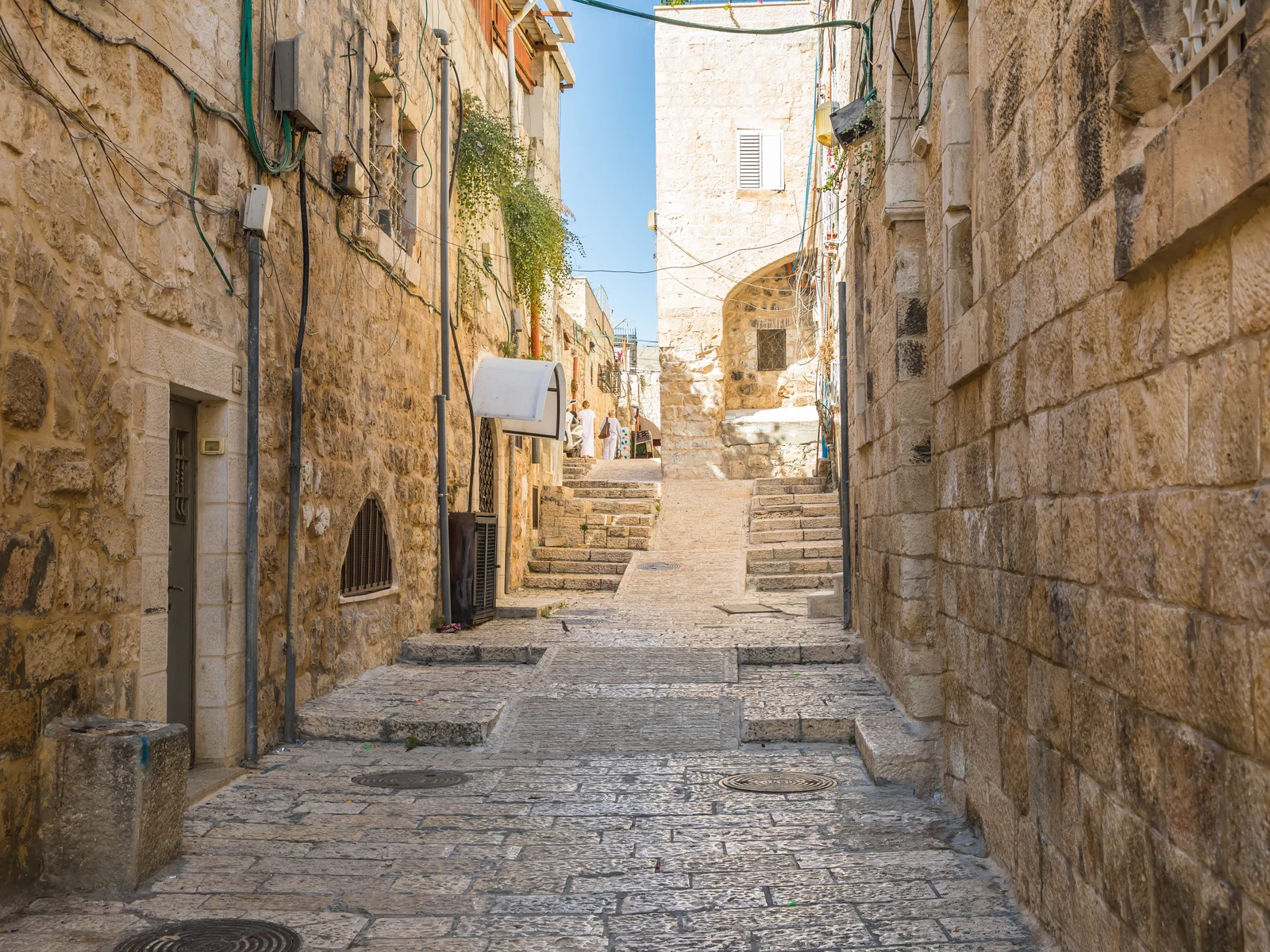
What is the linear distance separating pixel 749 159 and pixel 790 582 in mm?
11344

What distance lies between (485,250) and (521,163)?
1389mm

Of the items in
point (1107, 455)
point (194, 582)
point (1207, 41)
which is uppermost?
point (1207, 41)

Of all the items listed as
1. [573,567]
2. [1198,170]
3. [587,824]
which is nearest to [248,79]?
[587,824]

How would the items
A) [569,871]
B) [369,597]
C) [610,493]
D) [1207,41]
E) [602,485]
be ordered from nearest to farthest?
[1207,41] < [569,871] < [369,597] < [610,493] < [602,485]

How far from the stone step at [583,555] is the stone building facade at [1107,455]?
9.72 meters

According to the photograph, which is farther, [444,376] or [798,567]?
[798,567]

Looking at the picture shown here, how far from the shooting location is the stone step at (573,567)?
47.4ft

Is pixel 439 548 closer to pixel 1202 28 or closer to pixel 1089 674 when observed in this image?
pixel 1089 674

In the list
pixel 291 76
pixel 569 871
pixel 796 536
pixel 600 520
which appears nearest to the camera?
pixel 569 871

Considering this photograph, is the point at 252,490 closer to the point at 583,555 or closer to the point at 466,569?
the point at 466,569

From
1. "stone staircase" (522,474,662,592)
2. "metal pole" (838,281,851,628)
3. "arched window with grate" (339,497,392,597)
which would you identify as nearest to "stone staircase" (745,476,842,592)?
"stone staircase" (522,474,662,592)

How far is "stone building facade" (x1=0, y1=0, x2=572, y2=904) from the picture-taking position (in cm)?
386

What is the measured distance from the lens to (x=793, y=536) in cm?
1456

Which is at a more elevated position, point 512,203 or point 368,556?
point 512,203
